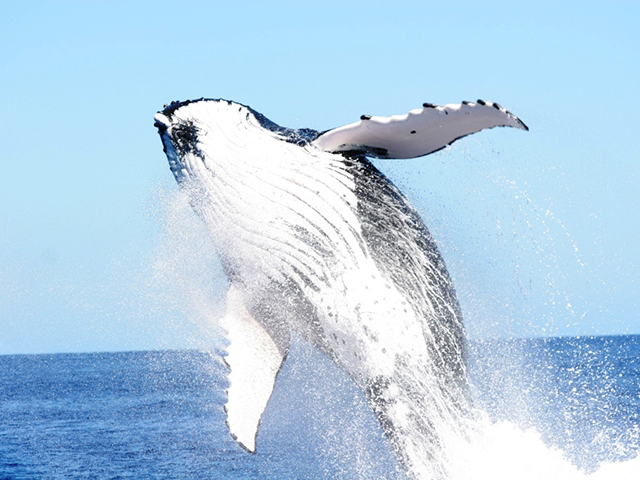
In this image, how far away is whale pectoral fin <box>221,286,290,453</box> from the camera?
7.05m

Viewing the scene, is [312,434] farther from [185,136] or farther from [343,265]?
[343,265]

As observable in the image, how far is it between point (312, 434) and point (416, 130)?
102 ft

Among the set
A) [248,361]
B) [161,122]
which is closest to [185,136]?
[161,122]

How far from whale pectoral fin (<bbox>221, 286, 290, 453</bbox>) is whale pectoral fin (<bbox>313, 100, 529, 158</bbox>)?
1.89 m

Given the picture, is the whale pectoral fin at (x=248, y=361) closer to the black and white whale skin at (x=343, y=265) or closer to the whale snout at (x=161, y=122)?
the black and white whale skin at (x=343, y=265)

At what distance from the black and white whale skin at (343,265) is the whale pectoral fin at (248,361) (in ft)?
0.04

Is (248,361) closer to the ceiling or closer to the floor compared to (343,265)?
closer to the floor

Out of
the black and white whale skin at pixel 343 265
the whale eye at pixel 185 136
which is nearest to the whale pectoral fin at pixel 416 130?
the black and white whale skin at pixel 343 265

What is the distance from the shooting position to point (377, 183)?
23.1ft

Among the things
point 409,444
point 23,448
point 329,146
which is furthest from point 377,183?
point 23,448

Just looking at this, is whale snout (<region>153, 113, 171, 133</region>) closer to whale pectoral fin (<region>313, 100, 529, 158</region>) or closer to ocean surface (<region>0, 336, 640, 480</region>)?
whale pectoral fin (<region>313, 100, 529, 158</region>)

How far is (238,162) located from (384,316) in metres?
2.16

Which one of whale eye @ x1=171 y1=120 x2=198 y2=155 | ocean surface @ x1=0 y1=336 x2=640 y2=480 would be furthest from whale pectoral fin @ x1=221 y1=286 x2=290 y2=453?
whale eye @ x1=171 y1=120 x2=198 y2=155

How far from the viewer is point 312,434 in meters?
36.1
